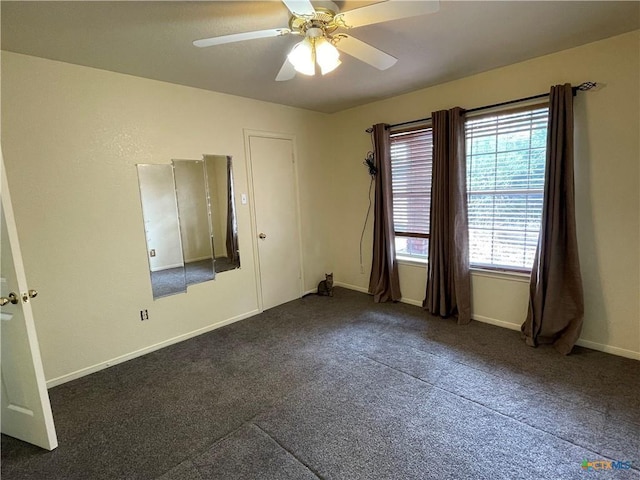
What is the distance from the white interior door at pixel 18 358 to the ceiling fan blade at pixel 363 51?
6.39ft

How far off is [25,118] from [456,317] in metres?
4.10

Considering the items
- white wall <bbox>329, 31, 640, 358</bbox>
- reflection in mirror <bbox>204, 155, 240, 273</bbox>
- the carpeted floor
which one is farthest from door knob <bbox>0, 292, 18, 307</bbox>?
white wall <bbox>329, 31, 640, 358</bbox>

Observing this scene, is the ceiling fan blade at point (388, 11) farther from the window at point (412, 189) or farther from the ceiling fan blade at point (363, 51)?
the window at point (412, 189)

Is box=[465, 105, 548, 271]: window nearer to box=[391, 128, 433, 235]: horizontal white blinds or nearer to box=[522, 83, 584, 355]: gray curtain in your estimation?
box=[522, 83, 584, 355]: gray curtain

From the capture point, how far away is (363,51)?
1971 mm

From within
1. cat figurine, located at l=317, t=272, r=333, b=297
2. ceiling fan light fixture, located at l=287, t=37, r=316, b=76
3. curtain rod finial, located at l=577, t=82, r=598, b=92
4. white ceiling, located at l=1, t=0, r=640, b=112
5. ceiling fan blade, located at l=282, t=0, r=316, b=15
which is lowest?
cat figurine, located at l=317, t=272, r=333, b=297

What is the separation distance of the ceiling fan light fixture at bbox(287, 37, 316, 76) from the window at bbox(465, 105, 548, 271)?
2026 mm

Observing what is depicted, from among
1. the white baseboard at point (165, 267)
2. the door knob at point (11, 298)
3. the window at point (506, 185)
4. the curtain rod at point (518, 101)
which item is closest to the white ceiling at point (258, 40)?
the curtain rod at point (518, 101)

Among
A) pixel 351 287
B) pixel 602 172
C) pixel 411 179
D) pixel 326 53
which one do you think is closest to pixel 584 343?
pixel 602 172

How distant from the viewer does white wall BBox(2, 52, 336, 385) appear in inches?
93.0

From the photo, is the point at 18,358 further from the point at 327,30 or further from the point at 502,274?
the point at 502,274

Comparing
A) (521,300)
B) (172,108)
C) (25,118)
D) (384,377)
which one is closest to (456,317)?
(521,300)

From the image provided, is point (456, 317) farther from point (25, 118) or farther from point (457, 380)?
point (25, 118)

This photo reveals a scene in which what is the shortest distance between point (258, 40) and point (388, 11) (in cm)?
100
